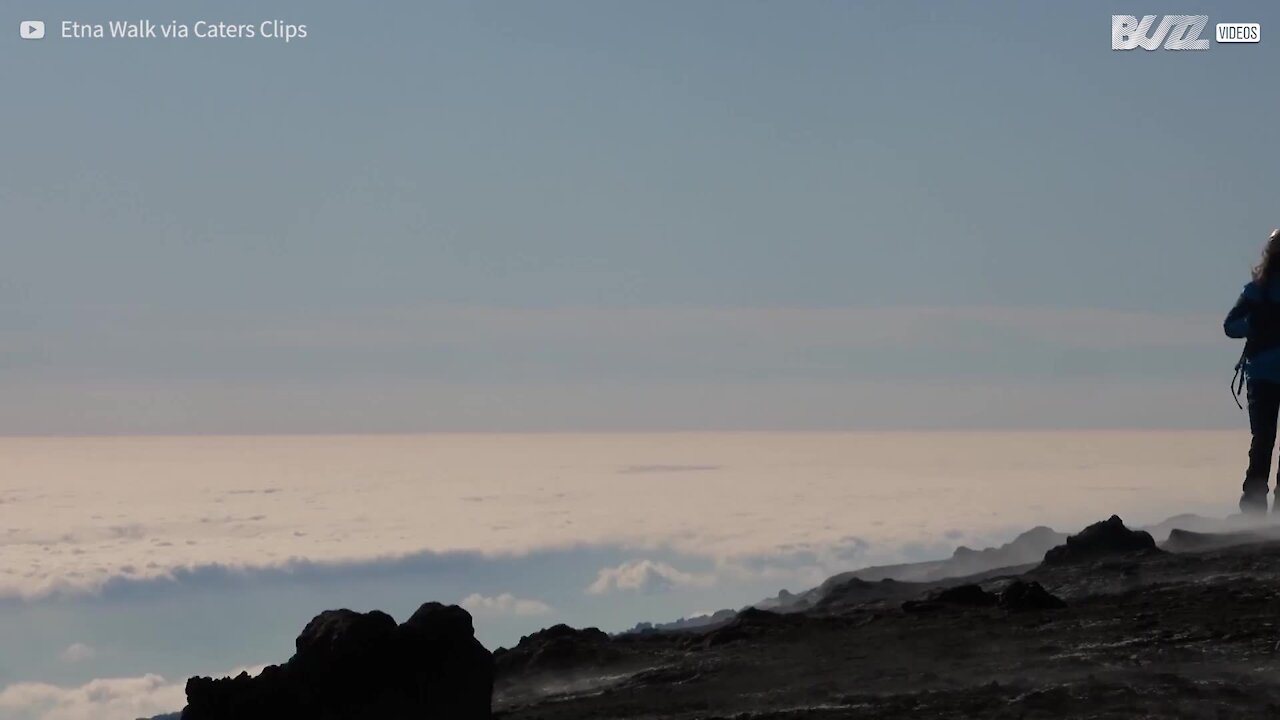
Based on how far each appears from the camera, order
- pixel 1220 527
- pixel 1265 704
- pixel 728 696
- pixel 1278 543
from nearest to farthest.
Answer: pixel 1265 704
pixel 728 696
pixel 1278 543
pixel 1220 527

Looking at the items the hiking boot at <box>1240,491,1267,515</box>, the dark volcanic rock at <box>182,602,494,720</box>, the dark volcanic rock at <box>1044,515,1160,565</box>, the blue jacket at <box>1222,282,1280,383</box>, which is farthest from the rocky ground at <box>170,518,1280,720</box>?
the blue jacket at <box>1222,282,1280,383</box>

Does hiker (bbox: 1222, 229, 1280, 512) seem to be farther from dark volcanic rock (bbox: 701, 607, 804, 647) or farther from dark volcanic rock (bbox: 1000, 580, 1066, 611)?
dark volcanic rock (bbox: 701, 607, 804, 647)

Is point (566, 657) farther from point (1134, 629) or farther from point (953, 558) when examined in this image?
point (953, 558)

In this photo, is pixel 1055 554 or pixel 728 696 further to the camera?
pixel 1055 554

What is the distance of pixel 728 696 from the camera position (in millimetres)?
21719

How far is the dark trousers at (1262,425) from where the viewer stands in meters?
30.3

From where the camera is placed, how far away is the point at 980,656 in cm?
2244

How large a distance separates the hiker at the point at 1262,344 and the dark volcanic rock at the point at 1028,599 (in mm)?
6938

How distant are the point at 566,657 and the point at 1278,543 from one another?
42.1ft

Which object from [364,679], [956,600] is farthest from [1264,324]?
[364,679]

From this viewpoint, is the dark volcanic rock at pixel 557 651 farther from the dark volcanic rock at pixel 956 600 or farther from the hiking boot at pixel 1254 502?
the hiking boot at pixel 1254 502

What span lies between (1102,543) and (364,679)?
17.7 m

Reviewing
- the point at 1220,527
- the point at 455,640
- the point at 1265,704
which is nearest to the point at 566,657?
the point at 455,640

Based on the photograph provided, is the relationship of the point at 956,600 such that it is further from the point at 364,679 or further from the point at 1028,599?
the point at 364,679
